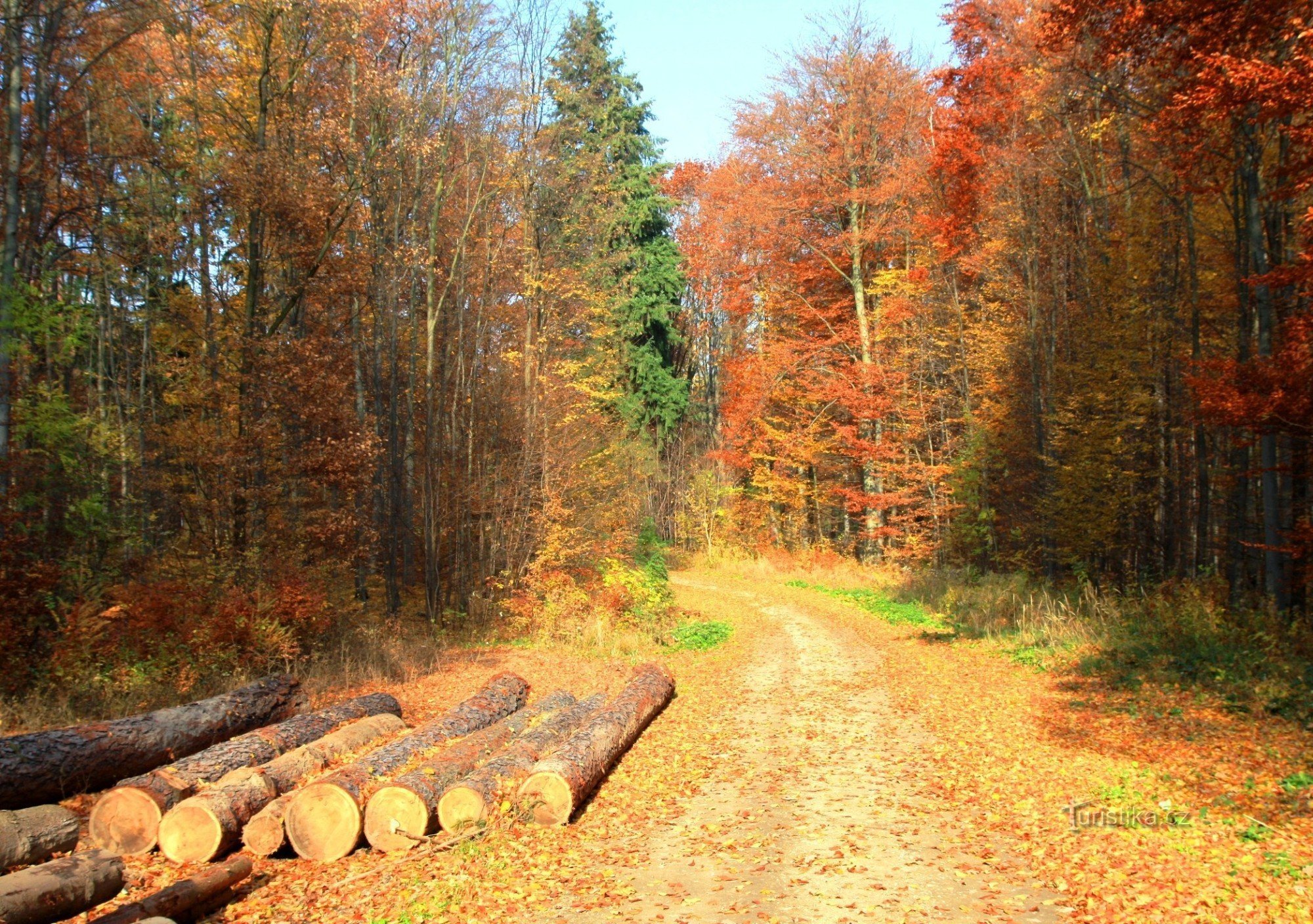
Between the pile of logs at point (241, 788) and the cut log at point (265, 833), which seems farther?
the cut log at point (265, 833)

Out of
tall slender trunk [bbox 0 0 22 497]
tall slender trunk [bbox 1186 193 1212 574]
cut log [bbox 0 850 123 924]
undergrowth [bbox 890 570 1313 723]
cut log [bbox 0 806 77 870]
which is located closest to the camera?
cut log [bbox 0 850 123 924]

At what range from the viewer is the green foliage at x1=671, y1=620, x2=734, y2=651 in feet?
53.2

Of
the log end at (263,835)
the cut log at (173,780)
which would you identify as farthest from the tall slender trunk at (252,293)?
the log end at (263,835)

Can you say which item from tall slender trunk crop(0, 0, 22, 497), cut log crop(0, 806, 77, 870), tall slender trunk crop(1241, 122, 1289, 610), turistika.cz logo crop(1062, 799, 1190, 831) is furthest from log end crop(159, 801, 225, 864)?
tall slender trunk crop(1241, 122, 1289, 610)

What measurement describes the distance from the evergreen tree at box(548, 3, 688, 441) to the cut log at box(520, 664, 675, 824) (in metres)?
16.5

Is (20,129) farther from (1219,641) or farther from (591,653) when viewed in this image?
(1219,641)

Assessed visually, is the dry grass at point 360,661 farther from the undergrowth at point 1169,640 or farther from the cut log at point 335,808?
the undergrowth at point 1169,640

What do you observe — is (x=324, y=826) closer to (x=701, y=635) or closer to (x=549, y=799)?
(x=549, y=799)

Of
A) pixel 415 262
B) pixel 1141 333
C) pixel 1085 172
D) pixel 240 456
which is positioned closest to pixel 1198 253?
pixel 1141 333

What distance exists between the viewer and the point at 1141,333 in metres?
16.4

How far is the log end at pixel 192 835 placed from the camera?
632 cm

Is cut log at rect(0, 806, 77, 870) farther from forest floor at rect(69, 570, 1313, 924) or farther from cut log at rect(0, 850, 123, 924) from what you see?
forest floor at rect(69, 570, 1313, 924)

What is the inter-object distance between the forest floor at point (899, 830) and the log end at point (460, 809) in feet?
0.87

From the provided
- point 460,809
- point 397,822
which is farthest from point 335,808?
point 460,809
